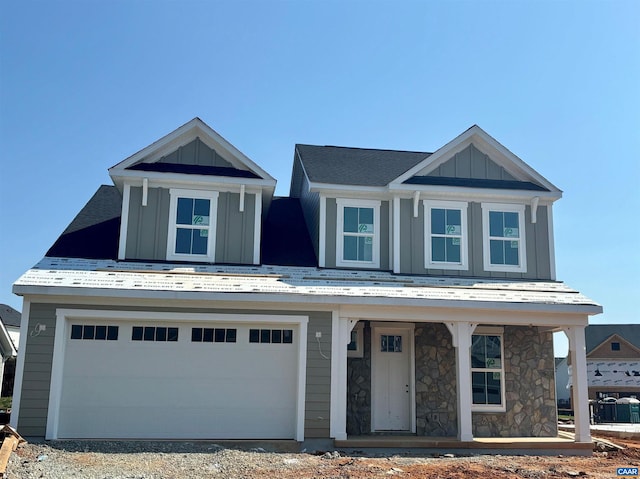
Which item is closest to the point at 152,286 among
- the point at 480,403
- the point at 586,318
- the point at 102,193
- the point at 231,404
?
the point at 231,404

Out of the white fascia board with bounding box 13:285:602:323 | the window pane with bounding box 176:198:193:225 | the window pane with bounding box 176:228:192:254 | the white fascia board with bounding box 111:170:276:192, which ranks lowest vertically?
the white fascia board with bounding box 13:285:602:323

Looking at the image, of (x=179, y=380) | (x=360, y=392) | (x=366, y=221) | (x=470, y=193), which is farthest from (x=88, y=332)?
(x=470, y=193)

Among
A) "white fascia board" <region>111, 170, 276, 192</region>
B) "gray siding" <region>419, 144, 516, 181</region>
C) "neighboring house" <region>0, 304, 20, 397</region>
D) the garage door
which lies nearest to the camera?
the garage door

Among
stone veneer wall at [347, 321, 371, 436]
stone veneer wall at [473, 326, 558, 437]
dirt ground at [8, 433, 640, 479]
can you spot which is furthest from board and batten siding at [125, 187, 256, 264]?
stone veneer wall at [473, 326, 558, 437]

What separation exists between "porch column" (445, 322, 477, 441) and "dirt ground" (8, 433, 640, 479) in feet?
2.53

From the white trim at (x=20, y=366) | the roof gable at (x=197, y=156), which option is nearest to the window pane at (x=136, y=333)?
the white trim at (x=20, y=366)

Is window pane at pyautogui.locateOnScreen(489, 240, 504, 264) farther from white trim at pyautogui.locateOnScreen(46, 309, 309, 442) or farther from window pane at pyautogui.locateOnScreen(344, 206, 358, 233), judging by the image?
white trim at pyautogui.locateOnScreen(46, 309, 309, 442)

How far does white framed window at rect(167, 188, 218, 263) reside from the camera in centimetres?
1397

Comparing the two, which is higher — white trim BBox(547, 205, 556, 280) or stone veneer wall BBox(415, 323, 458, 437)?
white trim BBox(547, 205, 556, 280)

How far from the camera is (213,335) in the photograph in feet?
40.7

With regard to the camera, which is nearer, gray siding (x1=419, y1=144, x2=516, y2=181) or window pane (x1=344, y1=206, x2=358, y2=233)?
window pane (x1=344, y1=206, x2=358, y2=233)

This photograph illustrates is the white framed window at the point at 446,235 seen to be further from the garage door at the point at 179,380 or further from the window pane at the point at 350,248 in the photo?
the garage door at the point at 179,380

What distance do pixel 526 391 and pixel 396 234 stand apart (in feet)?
14.8

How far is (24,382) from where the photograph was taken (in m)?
11.4
